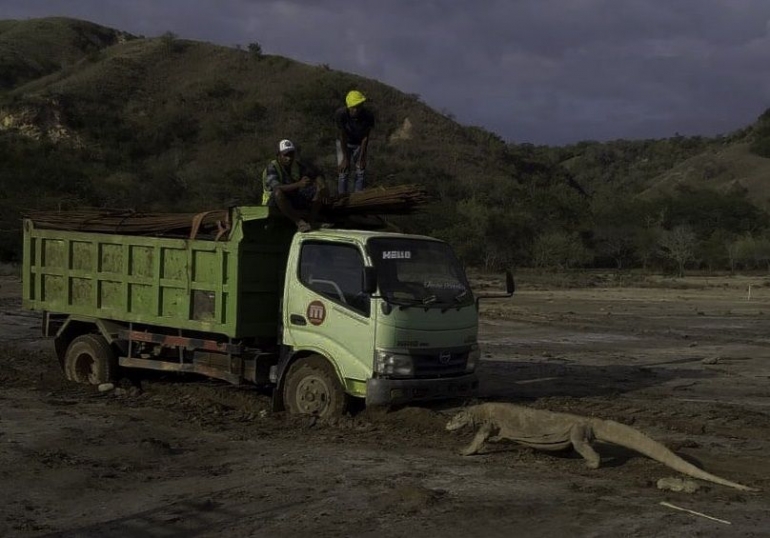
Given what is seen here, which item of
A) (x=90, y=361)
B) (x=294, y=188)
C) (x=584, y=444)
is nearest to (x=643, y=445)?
(x=584, y=444)

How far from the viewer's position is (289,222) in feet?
36.0

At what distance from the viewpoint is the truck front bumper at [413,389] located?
382 inches

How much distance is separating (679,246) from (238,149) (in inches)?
1202

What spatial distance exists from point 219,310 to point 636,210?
51.7m

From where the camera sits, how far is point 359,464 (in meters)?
8.60

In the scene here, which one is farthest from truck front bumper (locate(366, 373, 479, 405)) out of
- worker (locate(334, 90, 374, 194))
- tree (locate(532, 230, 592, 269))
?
tree (locate(532, 230, 592, 269))

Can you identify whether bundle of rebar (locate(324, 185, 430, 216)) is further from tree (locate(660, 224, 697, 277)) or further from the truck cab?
tree (locate(660, 224, 697, 277))

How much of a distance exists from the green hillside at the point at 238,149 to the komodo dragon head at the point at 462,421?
29067mm

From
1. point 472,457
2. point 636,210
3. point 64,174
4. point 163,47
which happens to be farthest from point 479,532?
point 163,47

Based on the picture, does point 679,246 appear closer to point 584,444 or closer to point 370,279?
point 370,279

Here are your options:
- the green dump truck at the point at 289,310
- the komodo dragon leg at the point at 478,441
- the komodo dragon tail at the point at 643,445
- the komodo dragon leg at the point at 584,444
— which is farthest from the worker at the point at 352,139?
the komodo dragon tail at the point at 643,445

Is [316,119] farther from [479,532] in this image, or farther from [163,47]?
[479,532]

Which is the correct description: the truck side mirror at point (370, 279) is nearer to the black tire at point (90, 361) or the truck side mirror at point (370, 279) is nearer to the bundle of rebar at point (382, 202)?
the bundle of rebar at point (382, 202)

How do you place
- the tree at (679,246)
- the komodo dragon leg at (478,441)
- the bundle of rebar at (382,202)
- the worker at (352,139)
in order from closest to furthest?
1. the komodo dragon leg at (478,441)
2. the bundle of rebar at (382,202)
3. the worker at (352,139)
4. the tree at (679,246)
